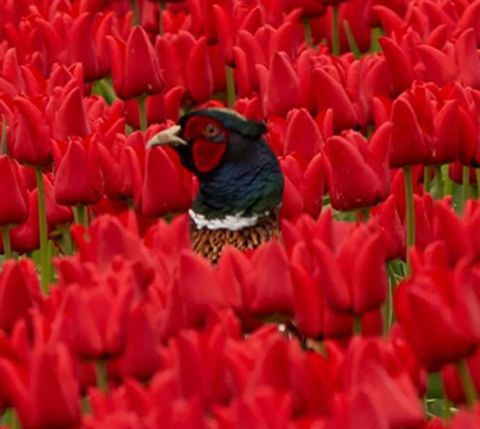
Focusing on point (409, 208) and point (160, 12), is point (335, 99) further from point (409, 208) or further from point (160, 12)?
point (160, 12)

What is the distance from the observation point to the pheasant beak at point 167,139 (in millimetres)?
4320

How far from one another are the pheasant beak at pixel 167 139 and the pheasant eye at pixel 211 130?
5 cm

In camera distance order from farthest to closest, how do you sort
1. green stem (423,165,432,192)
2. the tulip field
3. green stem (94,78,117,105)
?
green stem (94,78,117,105)
green stem (423,165,432,192)
the tulip field

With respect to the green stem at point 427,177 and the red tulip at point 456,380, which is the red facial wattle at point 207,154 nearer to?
the green stem at point 427,177

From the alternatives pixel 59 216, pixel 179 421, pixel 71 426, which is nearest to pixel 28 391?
pixel 71 426

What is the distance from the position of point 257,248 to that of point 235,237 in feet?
2.33

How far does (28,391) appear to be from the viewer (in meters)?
2.68

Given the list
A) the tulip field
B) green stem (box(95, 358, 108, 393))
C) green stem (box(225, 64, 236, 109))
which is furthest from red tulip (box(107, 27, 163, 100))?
green stem (box(95, 358, 108, 393))

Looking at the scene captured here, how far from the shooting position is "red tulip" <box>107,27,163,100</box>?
5180 mm

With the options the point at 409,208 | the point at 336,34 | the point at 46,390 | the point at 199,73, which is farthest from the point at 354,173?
the point at 336,34

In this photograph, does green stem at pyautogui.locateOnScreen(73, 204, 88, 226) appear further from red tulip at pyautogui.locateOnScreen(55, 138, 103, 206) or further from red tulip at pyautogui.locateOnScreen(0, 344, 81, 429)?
red tulip at pyautogui.locateOnScreen(0, 344, 81, 429)

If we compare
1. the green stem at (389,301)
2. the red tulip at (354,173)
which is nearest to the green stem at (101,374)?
the green stem at (389,301)

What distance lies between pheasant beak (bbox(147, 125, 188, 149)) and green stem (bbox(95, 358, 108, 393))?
1.44 metres

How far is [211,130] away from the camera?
437 cm
